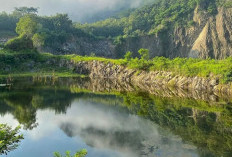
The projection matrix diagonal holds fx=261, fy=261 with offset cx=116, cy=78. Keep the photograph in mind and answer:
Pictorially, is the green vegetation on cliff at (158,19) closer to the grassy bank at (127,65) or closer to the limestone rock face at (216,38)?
the limestone rock face at (216,38)

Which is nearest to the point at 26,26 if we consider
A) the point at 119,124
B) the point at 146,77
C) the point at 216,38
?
the point at 146,77

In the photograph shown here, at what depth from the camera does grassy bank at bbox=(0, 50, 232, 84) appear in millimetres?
66375

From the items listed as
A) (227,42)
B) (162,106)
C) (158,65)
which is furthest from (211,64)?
(227,42)

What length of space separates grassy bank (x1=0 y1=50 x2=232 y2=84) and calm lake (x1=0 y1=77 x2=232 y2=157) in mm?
18840

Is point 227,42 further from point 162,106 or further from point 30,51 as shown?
point 162,106

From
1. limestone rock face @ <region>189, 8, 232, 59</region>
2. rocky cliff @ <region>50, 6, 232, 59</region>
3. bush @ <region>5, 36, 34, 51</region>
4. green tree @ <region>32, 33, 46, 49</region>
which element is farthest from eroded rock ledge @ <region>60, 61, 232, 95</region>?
limestone rock face @ <region>189, 8, 232, 59</region>

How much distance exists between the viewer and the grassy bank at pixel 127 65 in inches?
2613

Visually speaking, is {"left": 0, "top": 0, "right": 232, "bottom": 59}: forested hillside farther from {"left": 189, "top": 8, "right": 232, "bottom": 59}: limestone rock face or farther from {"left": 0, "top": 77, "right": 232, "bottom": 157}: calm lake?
{"left": 0, "top": 77, "right": 232, "bottom": 157}: calm lake

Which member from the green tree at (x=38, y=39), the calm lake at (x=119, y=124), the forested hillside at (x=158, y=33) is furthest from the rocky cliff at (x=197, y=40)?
the calm lake at (x=119, y=124)

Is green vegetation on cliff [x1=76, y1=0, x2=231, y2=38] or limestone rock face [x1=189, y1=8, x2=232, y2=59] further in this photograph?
green vegetation on cliff [x1=76, y1=0, x2=231, y2=38]

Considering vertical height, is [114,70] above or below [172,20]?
below

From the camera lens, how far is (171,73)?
76.3 metres

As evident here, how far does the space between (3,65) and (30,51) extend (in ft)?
Answer: 57.4

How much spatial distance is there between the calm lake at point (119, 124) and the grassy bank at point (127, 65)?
61.8 ft
